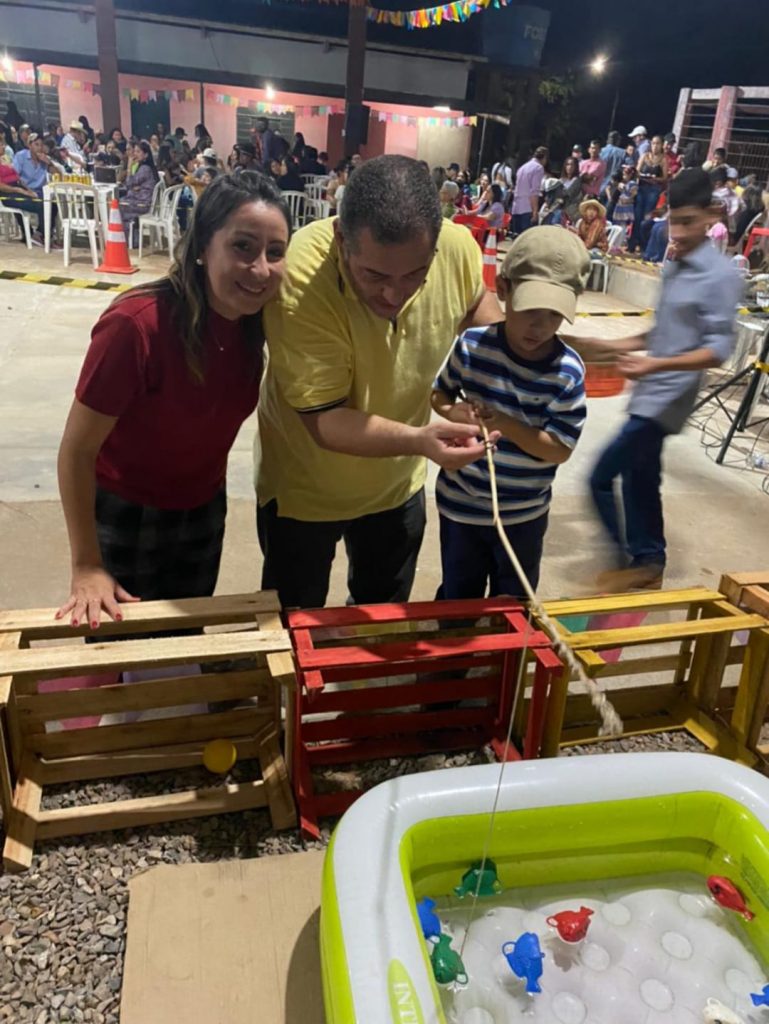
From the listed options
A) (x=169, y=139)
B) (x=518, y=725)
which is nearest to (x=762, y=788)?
(x=518, y=725)

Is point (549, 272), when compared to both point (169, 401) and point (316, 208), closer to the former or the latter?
point (169, 401)

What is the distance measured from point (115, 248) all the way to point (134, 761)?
27.6 ft

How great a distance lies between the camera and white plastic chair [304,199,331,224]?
12188 millimetres

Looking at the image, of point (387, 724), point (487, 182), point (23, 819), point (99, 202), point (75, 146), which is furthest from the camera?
point (487, 182)

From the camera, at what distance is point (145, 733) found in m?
2.25

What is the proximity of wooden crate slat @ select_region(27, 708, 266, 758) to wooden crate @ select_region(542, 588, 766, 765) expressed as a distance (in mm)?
882

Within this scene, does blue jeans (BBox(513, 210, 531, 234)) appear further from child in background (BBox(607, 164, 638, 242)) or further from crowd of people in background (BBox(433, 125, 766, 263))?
child in background (BBox(607, 164, 638, 242))

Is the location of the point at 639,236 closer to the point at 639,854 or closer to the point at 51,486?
the point at 51,486

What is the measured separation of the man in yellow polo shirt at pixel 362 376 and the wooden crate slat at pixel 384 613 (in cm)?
19

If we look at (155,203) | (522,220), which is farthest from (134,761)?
(522,220)

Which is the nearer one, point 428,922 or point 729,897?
point 428,922

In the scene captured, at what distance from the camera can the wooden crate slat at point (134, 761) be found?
2188 millimetres

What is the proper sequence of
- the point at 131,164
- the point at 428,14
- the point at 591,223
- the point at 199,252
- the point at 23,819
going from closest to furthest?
the point at 199,252
the point at 23,819
the point at 591,223
the point at 131,164
the point at 428,14

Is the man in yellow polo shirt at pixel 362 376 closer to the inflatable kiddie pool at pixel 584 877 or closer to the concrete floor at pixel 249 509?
the inflatable kiddie pool at pixel 584 877
